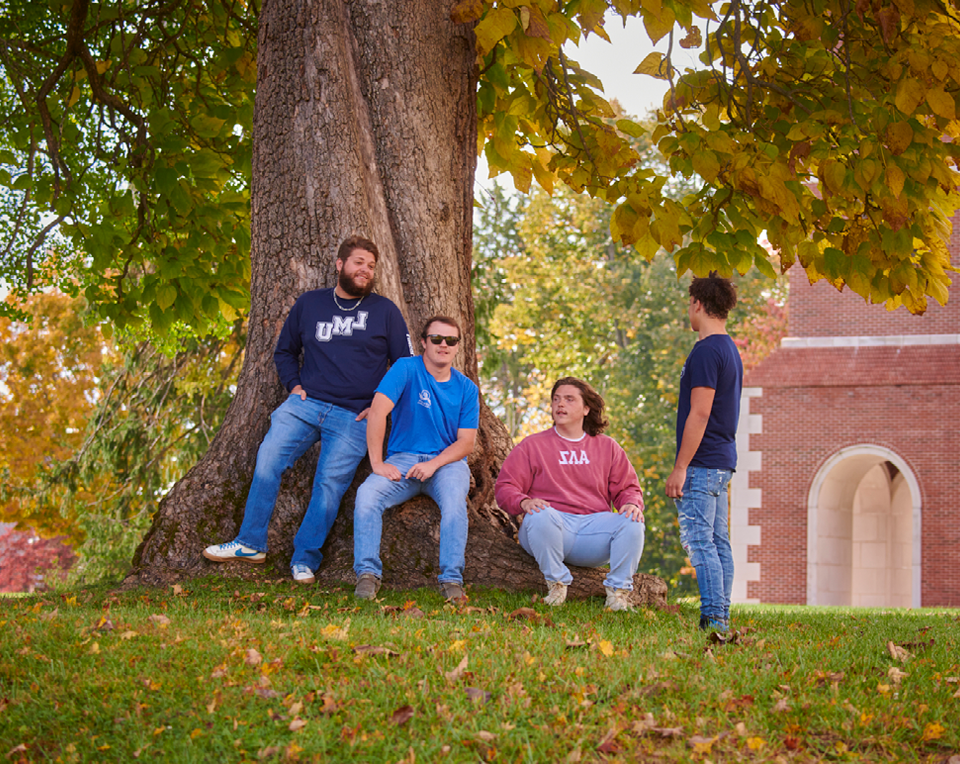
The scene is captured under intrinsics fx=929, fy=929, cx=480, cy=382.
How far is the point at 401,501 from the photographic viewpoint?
560 cm

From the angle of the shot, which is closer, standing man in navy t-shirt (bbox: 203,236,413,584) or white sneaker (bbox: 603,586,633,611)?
white sneaker (bbox: 603,586,633,611)

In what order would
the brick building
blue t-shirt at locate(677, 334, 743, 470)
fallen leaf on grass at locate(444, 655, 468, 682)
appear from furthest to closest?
the brick building, blue t-shirt at locate(677, 334, 743, 470), fallen leaf on grass at locate(444, 655, 468, 682)

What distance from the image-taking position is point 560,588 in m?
5.39

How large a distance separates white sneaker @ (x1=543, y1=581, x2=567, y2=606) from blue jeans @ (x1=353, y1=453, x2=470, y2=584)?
0.52 meters

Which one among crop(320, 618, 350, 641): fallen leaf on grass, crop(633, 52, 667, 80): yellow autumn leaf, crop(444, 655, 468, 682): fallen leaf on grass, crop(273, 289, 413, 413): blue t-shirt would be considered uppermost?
crop(633, 52, 667, 80): yellow autumn leaf

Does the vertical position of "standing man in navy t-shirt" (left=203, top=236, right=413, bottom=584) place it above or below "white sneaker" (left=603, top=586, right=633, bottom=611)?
above

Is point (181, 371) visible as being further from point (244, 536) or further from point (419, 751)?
point (419, 751)

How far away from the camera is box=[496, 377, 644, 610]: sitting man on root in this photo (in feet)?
17.5

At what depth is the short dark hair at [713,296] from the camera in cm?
523

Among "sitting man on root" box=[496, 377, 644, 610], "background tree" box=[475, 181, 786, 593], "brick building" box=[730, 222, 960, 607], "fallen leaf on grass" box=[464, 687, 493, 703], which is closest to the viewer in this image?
"fallen leaf on grass" box=[464, 687, 493, 703]

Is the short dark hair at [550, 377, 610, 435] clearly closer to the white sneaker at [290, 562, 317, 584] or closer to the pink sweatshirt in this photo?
the pink sweatshirt

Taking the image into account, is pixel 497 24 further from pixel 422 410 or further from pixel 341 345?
pixel 422 410

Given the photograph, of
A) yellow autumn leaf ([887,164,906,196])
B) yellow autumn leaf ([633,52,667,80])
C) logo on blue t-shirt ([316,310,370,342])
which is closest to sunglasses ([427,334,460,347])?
logo on blue t-shirt ([316,310,370,342])

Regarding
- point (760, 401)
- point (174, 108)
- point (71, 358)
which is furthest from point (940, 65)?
point (71, 358)
